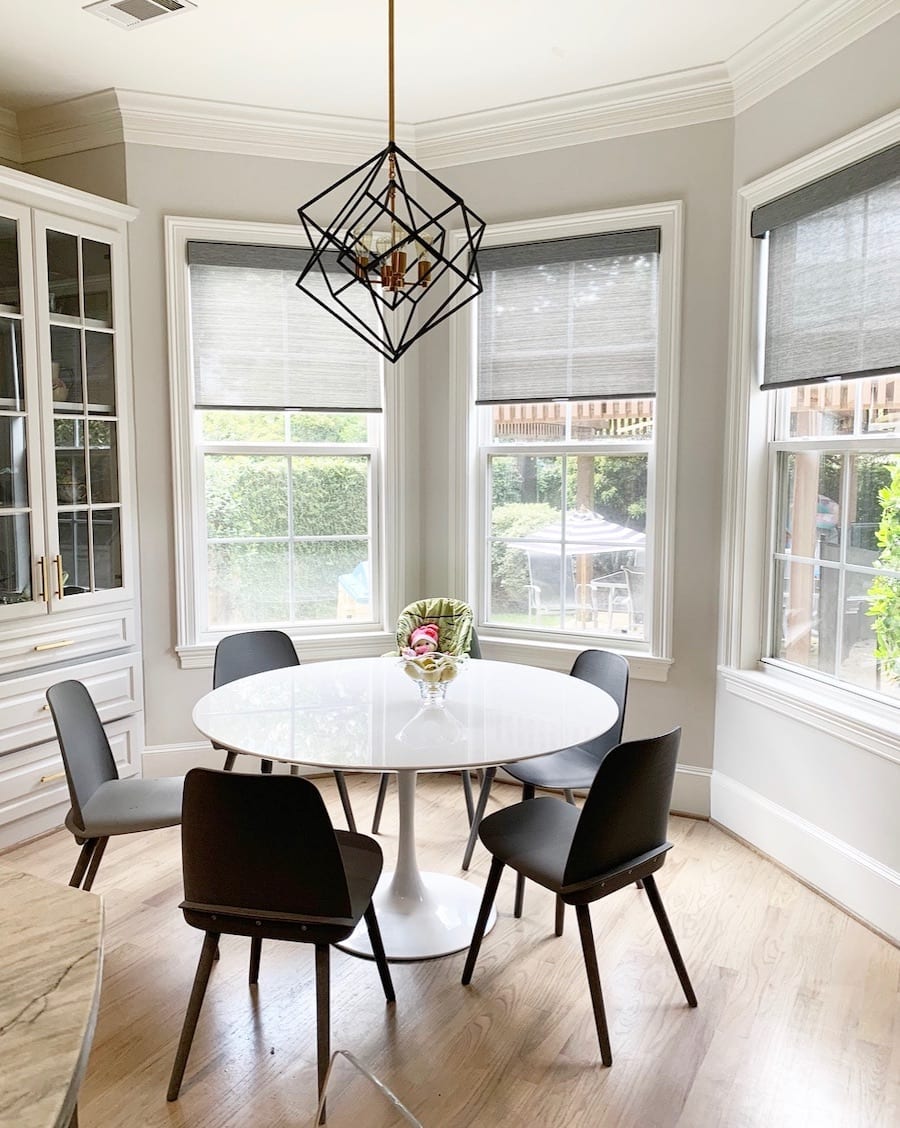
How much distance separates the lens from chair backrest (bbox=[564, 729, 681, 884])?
6.66 feet

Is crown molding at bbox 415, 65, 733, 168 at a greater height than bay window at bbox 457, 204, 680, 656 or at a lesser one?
greater

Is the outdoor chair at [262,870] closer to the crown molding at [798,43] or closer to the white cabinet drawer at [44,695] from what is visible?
the white cabinet drawer at [44,695]

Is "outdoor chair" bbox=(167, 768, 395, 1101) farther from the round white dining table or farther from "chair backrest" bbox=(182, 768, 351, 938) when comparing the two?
the round white dining table

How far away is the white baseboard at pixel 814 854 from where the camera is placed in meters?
2.69

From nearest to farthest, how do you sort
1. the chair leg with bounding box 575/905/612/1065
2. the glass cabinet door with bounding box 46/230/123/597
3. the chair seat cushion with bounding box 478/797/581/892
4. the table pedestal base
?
the chair leg with bounding box 575/905/612/1065 < the chair seat cushion with bounding box 478/797/581/892 < the table pedestal base < the glass cabinet door with bounding box 46/230/123/597

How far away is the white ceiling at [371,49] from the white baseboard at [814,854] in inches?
103

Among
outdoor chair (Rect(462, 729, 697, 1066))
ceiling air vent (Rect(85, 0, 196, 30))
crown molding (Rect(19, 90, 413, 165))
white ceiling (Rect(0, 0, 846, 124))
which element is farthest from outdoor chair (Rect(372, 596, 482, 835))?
crown molding (Rect(19, 90, 413, 165))

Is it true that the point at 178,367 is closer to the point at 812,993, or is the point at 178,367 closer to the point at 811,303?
the point at 811,303

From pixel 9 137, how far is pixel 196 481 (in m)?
1.64

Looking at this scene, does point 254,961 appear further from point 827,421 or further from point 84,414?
point 827,421

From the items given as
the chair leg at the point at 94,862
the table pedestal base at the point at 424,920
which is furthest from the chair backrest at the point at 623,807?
the chair leg at the point at 94,862

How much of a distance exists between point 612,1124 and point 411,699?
1189mm

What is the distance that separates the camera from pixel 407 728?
2.37m

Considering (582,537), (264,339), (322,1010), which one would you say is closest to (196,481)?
(264,339)
